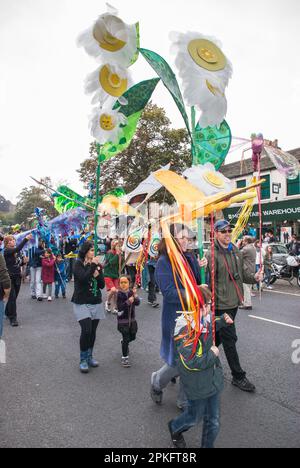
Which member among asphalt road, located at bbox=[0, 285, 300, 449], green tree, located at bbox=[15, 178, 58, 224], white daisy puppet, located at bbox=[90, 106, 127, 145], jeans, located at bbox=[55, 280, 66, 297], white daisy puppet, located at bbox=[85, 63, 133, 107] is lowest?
asphalt road, located at bbox=[0, 285, 300, 449]

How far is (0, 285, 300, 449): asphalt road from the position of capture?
288 cm

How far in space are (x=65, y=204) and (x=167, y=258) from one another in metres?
6.82

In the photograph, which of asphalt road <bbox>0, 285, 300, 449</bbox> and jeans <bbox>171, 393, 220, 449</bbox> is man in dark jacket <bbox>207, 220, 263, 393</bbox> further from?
jeans <bbox>171, 393, 220, 449</bbox>

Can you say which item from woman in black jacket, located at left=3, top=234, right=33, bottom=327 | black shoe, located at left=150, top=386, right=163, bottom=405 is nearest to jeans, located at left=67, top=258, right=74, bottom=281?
woman in black jacket, located at left=3, top=234, right=33, bottom=327

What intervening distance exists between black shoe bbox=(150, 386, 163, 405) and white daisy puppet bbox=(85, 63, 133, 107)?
9.41ft

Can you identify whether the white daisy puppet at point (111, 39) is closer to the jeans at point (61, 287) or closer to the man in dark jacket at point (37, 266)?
the man in dark jacket at point (37, 266)

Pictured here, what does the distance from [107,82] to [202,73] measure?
87cm

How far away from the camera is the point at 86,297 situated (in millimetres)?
4375

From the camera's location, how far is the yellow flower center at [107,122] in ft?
11.7

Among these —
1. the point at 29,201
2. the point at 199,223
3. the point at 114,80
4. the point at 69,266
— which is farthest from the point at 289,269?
the point at 29,201

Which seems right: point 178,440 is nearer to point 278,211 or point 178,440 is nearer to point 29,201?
point 278,211

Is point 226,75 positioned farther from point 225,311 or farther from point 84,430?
point 84,430

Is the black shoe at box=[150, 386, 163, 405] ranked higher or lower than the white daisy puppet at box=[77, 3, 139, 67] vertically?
lower

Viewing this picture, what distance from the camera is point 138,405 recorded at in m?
3.46
